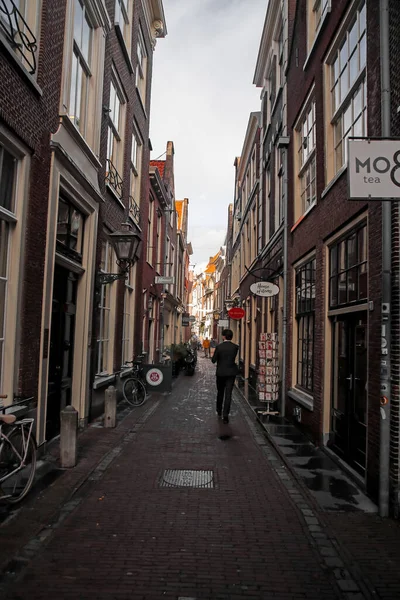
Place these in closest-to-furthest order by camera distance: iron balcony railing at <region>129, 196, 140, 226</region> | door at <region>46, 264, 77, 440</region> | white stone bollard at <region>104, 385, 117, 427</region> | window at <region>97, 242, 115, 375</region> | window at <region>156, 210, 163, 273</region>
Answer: door at <region>46, 264, 77, 440</region> → white stone bollard at <region>104, 385, 117, 427</region> → window at <region>97, 242, 115, 375</region> → iron balcony railing at <region>129, 196, 140, 226</region> → window at <region>156, 210, 163, 273</region>

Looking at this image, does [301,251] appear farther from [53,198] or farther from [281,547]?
[281,547]

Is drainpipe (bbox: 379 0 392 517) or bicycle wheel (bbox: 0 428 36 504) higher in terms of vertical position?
drainpipe (bbox: 379 0 392 517)

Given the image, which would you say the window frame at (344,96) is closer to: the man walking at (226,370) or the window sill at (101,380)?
the man walking at (226,370)

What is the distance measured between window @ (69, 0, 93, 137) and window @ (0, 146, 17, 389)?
2.74 meters

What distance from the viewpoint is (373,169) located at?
438 cm

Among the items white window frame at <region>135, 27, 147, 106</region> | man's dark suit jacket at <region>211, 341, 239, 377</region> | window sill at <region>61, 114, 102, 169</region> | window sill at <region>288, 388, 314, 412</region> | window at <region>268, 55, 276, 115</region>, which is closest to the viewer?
window sill at <region>61, 114, 102, 169</region>

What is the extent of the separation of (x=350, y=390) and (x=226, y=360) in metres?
3.59

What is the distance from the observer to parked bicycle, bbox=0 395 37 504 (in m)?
4.60

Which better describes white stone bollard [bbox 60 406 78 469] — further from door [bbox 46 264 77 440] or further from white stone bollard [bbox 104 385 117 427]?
white stone bollard [bbox 104 385 117 427]

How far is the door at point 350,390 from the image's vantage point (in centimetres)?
599

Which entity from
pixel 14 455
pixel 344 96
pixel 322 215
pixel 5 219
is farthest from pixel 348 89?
pixel 14 455

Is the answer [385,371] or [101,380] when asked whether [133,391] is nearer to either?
[101,380]

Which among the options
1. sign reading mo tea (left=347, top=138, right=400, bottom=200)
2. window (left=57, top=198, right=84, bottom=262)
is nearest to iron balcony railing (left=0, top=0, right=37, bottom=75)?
window (left=57, top=198, right=84, bottom=262)

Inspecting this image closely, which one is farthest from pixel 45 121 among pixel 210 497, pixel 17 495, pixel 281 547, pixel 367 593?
pixel 367 593
